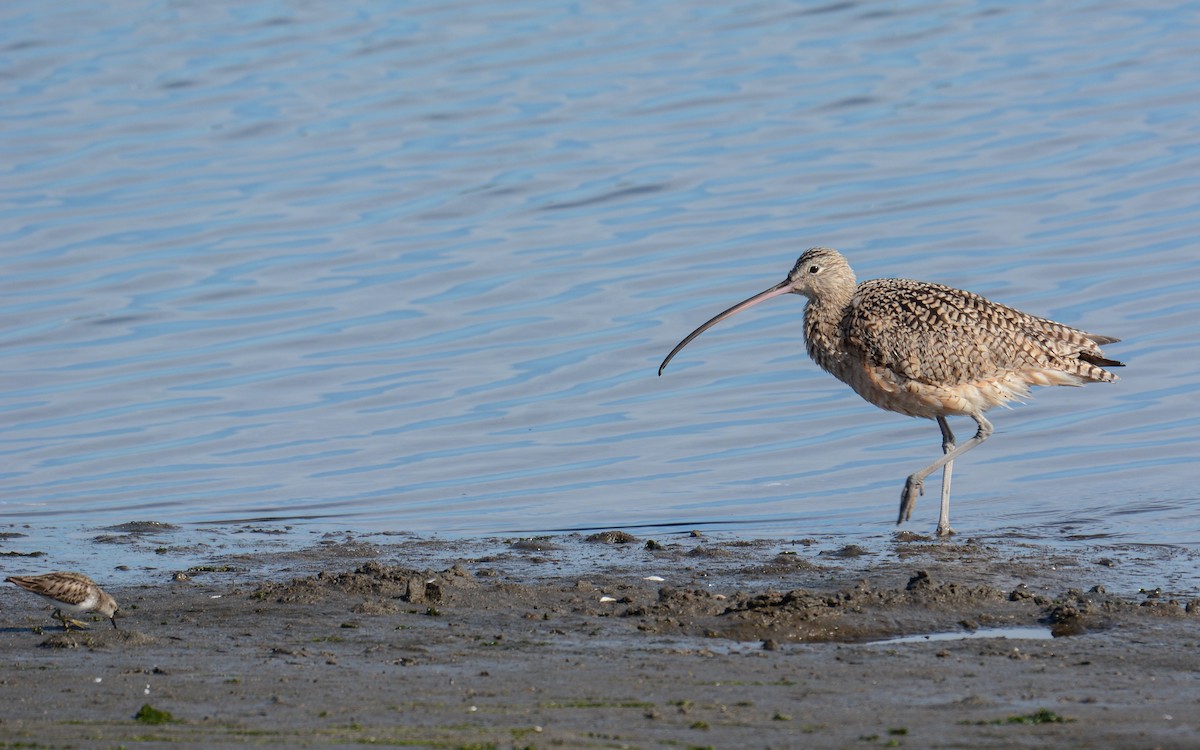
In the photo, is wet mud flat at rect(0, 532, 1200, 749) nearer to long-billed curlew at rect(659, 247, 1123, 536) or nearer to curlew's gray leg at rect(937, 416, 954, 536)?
curlew's gray leg at rect(937, 416, 954, 536)

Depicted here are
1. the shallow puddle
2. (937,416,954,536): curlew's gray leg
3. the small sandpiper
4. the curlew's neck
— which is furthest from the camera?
the curlew's neck

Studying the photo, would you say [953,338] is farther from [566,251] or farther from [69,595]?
[566,251]

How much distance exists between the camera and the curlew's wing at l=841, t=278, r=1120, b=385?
9.02 metres

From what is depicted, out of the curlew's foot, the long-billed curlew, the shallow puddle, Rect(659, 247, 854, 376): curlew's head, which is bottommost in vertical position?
the shallow puddle

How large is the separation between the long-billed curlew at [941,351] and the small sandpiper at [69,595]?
3.89 metres

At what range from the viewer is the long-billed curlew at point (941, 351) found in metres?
9.03

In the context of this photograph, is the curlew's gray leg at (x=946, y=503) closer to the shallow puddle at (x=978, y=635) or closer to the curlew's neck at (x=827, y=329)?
the curlew's neck at (x=827, y=329)

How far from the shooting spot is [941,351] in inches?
355

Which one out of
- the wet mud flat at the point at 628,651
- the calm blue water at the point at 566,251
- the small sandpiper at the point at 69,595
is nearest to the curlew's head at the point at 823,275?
the calm blue water at the point at 566,251

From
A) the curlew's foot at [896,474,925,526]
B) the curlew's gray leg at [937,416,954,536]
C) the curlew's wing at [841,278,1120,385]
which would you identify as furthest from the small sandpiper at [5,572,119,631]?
the curlew's wing at [841,278,1120,385]

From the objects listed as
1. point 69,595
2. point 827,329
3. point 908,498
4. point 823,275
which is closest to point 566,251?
point 823,275

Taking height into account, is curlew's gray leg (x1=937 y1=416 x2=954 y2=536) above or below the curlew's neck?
below

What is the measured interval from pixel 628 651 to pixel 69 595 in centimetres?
202

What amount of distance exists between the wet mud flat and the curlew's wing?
3.46ft
